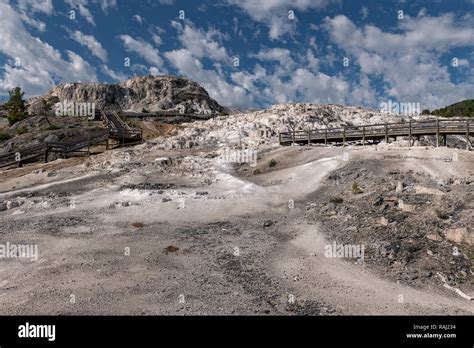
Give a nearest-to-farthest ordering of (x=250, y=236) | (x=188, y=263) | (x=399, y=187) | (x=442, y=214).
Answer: (x=188, y=263)
(x=442, y=214)
(x=250, y=236)
(x=399, y=187)

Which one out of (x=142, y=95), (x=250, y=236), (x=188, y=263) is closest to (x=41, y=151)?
(x=250, y=236)

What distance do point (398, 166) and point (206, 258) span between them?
1607cm

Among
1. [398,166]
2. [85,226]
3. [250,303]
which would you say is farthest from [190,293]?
[398,166]

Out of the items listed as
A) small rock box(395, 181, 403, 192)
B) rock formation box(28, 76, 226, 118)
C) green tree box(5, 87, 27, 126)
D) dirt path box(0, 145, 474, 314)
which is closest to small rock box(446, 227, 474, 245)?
dirt path box(0, 145, 474, 314)

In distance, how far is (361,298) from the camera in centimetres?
1191

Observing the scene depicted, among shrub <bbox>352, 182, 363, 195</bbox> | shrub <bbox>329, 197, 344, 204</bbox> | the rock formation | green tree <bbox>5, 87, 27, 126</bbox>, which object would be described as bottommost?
shrub <bbox>329, 197, 344, 204</bbox>

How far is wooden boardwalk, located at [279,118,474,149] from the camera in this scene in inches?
1222

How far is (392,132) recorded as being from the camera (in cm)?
3534

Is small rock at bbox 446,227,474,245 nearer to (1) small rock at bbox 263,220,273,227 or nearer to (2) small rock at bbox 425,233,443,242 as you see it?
(2) small rock at bbox 425,233,443,242

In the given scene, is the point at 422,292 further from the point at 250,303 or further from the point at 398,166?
the point at 398,166
